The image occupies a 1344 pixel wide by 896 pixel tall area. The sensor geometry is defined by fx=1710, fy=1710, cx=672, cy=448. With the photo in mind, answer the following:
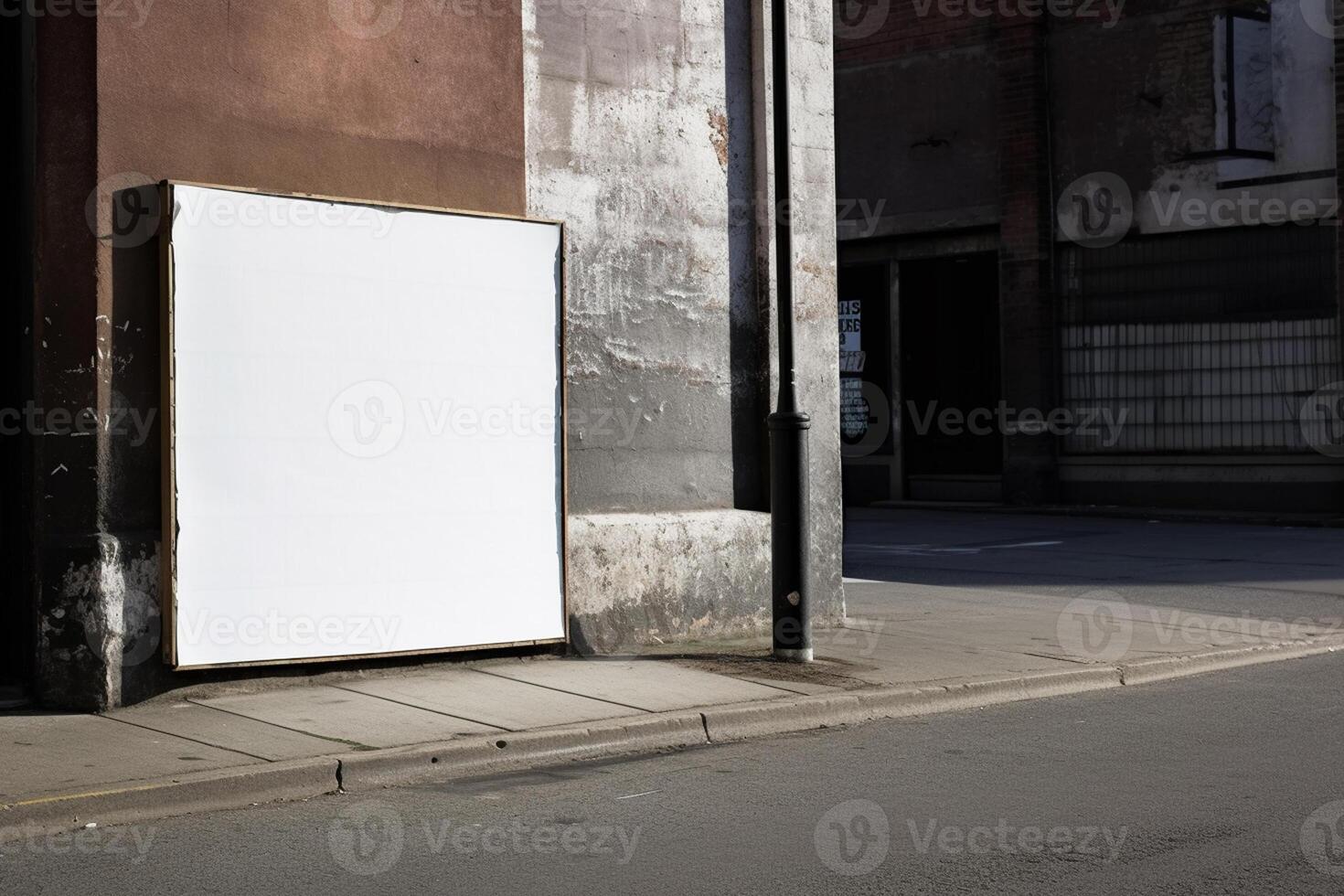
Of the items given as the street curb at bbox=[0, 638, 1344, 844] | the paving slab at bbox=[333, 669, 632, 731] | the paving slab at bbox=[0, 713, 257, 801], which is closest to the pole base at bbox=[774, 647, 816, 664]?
the street curb at bbox=[0, 638, 1344, 844]

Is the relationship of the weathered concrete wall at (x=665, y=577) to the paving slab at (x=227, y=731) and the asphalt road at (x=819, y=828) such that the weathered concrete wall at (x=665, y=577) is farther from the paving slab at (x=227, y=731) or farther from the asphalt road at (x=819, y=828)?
the paving slab at (x=227, y=731)

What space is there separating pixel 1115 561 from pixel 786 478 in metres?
8.55

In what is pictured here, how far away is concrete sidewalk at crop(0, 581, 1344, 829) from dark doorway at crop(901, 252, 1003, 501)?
14.2 meters

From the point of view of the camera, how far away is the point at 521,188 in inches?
439

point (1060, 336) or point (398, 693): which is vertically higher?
point (1060, 336)

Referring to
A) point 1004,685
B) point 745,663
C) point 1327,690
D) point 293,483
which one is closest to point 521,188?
point 293,483

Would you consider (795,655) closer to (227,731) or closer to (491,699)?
(491,699)

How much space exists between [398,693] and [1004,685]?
3.64 meters

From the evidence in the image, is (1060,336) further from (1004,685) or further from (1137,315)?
(1004,685)

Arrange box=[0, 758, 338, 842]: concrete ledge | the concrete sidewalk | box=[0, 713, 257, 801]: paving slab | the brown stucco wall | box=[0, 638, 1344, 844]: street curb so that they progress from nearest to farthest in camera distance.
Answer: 1. box=[0, 758, 338, 842]: concrete ledge
2. box=[0, 638, 1344, 844]: street curb
3. box=[0, 713, 257, 801]: paving slab
4. the concrete sidewalk
5. the brown stucco wall

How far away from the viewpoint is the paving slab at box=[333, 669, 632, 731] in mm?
8969

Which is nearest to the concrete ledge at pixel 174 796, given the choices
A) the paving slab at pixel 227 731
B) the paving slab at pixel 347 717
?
the paving slab at pixel 227 731

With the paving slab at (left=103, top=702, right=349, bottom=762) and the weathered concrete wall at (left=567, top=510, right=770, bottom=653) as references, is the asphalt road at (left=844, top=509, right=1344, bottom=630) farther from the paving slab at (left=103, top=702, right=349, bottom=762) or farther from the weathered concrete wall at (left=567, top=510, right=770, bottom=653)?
the paving slab at (left=103, top=702, right=349, bottom=762)

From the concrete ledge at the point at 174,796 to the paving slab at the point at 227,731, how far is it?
0.24 meters
